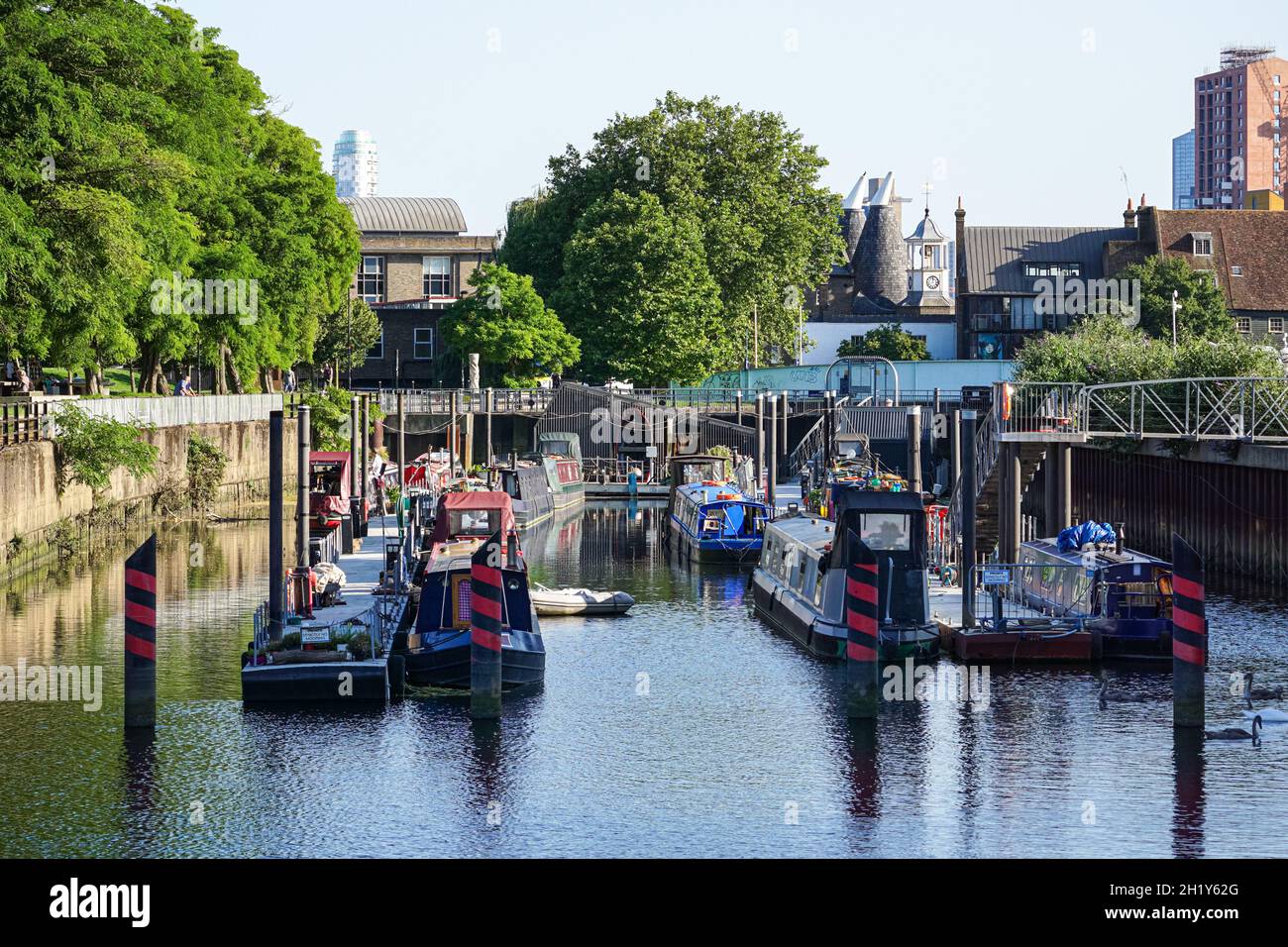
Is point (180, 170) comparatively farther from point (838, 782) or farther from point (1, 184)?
point (838, 782)

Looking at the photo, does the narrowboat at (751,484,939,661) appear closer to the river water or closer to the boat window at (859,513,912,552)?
the boat window at (859,513,912,552)

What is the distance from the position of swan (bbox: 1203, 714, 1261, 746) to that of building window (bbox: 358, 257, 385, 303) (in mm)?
109553

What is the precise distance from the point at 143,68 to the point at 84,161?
723 cm

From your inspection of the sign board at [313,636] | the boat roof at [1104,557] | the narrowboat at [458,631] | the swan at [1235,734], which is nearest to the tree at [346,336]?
the boat roof at [1104,557]

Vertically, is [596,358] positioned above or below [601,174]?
below

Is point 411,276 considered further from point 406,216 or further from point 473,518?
point 473,518

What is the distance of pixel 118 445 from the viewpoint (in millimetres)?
58688

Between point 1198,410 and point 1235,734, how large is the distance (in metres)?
17.1

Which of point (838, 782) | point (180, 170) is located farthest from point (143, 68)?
point (838, 782)

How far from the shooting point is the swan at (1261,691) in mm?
34656

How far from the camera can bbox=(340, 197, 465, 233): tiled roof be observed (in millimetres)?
142625

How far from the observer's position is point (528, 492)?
75750mm

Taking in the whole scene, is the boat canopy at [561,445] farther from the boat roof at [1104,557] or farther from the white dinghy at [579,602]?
the boat roof at [1104,557]

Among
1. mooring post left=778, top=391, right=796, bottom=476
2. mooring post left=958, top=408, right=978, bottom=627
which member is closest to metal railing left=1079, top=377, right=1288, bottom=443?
mooring post left=958, top=408, right=978, bottom=627
